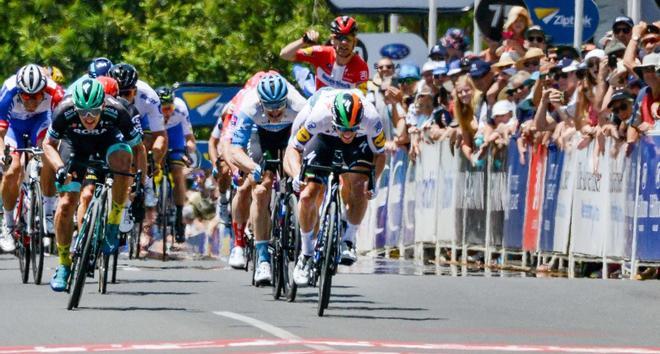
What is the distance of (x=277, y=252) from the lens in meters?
16.7

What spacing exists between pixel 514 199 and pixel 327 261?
708 cm

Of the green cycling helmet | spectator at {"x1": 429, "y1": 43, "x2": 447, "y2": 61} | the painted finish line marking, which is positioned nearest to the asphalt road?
the painted finish line marking

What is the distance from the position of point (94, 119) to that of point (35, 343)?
3655mm

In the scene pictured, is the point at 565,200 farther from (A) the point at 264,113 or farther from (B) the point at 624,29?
(A) the point at 264,113

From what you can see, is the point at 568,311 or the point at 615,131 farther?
the point at 615,131

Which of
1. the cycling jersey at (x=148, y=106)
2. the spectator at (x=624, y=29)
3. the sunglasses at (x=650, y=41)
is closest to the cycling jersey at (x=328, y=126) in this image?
the sunglasses at (x=650, y=41)

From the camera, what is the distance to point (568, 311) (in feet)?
51.1

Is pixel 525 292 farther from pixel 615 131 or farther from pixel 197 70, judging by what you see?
pixel 197 70

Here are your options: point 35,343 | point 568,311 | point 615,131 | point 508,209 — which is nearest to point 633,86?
point 615,131

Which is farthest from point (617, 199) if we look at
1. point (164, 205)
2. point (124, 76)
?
point (164, 205)

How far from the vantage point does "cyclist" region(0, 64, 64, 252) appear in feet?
61.2

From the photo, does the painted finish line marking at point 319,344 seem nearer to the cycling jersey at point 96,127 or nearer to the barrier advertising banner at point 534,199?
the cycling jersey at point 96,127

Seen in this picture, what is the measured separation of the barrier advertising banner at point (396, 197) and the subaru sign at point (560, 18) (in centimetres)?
216

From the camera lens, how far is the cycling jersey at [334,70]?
19625 millimetres
